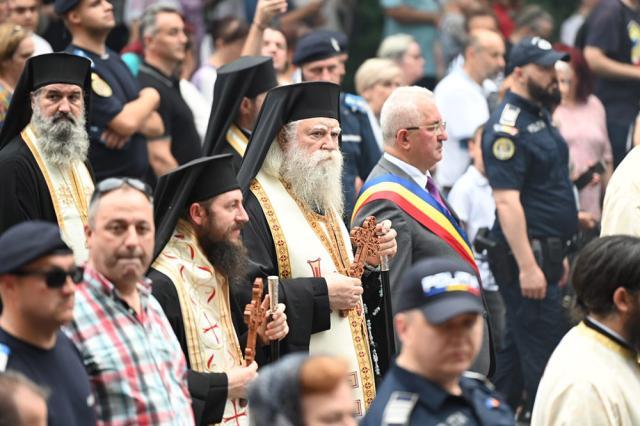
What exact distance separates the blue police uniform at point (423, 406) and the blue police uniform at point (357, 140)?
6075mm

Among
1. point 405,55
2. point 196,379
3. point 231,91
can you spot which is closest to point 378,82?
point 405,55

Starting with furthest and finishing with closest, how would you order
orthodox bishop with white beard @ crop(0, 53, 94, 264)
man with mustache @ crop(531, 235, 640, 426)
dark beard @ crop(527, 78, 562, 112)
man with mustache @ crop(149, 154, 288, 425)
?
dark beard @ crop(527, 78, 562, 112)
orthodox bishop with white beard @ crop(0, 53, 94, 264)
man with mustache @ crop(149, 154, 288, 425)
man with mustache @ crop(531, 235, 640, 426)

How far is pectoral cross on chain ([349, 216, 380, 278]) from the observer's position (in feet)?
26.5

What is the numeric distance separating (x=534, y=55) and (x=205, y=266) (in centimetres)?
466

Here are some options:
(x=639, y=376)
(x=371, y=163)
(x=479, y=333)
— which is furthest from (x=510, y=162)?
(x=479, y=333)

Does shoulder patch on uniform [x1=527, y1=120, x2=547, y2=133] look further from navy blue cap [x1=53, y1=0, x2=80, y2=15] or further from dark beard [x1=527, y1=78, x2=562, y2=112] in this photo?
navy blue cap [x1=53, y1=0, x2=80, y2=15]

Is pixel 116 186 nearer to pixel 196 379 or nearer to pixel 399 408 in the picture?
pixel 196 379

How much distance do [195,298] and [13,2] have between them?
5.40m

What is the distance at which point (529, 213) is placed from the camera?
10875 millimetres

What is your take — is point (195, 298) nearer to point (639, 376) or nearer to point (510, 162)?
point (639, 376)

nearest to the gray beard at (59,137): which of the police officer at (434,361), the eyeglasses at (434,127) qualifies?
the eyeglasses at (434,127)

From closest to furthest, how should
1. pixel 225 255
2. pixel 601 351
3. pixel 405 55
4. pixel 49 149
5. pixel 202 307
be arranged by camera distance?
pixel 601 351, pixel 202 307, pixel 225 255, pixel 49 149, pixel 405 55

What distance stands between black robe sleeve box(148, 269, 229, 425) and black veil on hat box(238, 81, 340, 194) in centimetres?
148

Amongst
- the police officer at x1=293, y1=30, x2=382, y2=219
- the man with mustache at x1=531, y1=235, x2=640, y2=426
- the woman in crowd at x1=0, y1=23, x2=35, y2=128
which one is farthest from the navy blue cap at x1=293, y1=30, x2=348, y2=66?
the man with mustache at x1=531, y1=235, x2=640, y2=426
